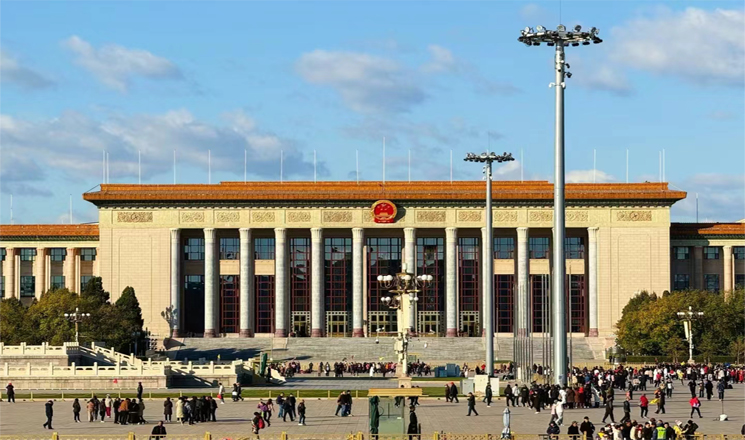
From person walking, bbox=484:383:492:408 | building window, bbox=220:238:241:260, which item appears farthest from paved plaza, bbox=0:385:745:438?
building window, bbox=220:238:241:260

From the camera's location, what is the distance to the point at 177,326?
137 meters

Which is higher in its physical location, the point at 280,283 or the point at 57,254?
the point at 57,254

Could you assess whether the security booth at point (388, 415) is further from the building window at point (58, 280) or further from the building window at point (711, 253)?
the building window at point (58, 280)

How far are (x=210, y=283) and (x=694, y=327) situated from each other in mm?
49832

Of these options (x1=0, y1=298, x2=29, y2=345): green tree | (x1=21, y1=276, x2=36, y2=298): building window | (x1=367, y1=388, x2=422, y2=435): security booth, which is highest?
(x1=21, y1=276, x2=36, y2=298): building window

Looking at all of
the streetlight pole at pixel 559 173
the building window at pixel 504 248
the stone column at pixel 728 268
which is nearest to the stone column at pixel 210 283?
the building window at pixel 504 248

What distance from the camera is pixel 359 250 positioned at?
139 metres

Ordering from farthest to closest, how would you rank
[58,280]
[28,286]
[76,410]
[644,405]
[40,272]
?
[28,286] < [58,280] < [40,272] < [76,410] < [644,405]

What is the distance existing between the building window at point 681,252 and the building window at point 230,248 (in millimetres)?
44719

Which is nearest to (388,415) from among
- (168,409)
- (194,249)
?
(168,409)

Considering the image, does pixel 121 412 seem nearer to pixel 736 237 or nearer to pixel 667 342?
pixel 667 342

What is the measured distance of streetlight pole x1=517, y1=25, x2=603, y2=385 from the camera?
5031 centimetres

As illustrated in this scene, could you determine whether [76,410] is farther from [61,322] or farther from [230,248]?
[230,248]

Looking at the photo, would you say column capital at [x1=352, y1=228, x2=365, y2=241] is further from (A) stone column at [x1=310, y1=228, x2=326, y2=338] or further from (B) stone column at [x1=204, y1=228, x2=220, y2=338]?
(B) stone column at [x1=204, y1=228, x2=220, y2=338]
